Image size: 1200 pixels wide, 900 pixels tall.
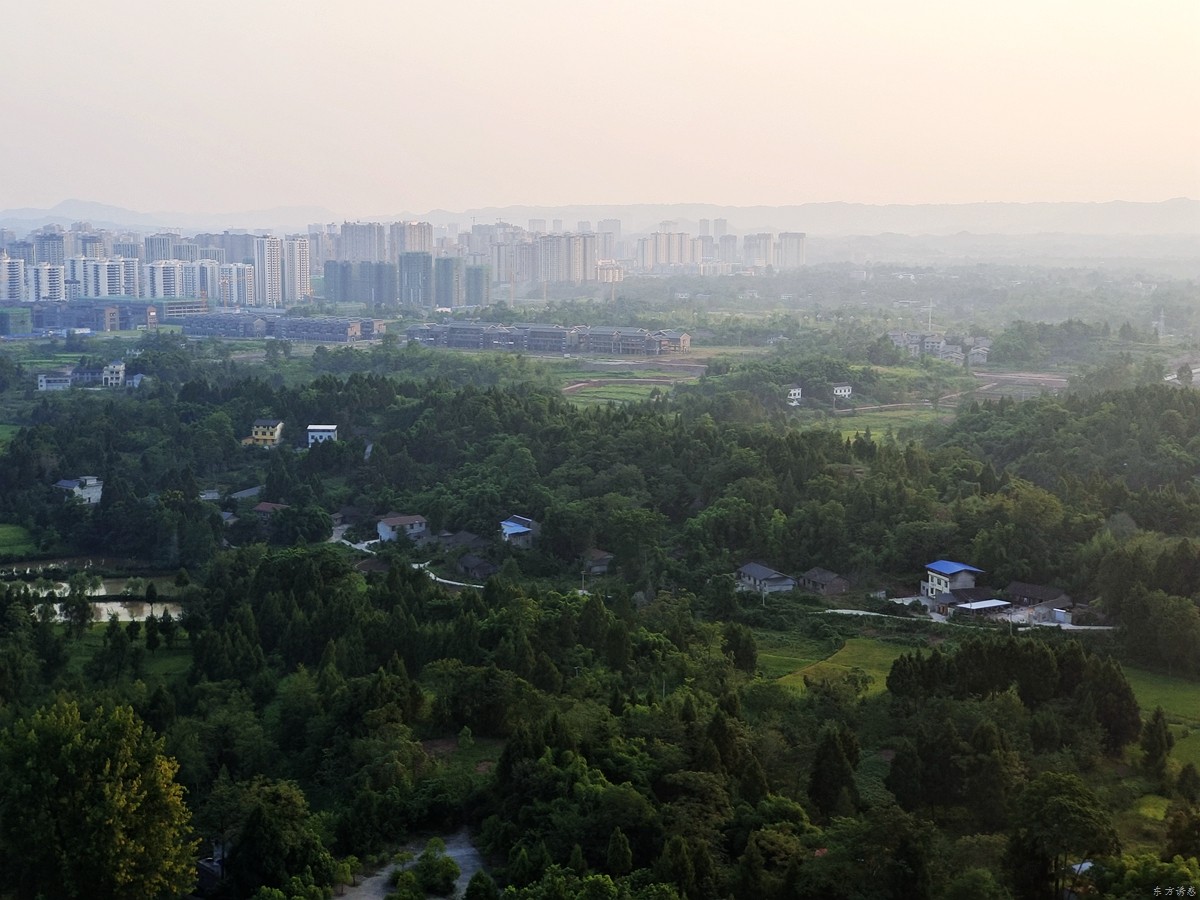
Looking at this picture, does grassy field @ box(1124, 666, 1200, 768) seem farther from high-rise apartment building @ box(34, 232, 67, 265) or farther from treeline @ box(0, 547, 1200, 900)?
high-rise apartment building @ box(34, 232, 67, 265)

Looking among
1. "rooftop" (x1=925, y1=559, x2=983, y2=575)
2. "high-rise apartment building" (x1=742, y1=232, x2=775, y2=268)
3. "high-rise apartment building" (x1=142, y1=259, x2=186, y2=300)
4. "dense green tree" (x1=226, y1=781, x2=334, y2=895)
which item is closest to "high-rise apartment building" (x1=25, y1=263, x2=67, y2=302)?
"high-rise apartment building" (x1=142, y1=259, x2=186, y2=300)

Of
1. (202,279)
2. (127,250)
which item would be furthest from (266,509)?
(127,250)

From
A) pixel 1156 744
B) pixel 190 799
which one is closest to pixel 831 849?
pixel 1156 744

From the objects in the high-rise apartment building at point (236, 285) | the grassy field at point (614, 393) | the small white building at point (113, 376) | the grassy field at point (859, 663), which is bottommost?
the grassy field at point (859, 663)

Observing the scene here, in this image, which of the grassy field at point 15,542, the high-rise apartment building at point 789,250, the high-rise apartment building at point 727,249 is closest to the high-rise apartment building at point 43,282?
the grassy field at point 15,542

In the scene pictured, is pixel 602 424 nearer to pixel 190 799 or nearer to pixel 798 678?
pixel 798 678

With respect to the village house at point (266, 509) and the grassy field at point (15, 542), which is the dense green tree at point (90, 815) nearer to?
the village house at point (266, 509)
